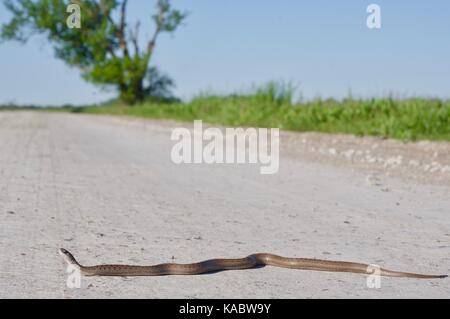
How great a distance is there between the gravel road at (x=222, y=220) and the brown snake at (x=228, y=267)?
65 mm

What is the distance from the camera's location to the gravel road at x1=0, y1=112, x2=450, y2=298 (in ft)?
14.1

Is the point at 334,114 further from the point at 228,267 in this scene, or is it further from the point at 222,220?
the point at 228,267

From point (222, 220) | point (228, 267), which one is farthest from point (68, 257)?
point (222, 220)

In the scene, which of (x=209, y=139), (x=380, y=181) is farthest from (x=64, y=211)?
(x=209, y=139)

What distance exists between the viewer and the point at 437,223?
21.1 ft

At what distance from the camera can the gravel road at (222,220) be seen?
430cm

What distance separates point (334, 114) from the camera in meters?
16.9

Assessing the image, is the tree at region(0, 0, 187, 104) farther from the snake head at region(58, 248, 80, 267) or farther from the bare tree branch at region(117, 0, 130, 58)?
the snake head at region(58, 248, 80, 267)

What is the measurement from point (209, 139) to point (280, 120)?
215cm

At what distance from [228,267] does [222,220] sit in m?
1.75

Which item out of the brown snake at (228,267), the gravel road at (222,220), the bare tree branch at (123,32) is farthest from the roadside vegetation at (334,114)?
the bare tree branch at (123,32)

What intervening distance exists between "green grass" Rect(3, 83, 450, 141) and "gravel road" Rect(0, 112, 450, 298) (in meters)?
2.02

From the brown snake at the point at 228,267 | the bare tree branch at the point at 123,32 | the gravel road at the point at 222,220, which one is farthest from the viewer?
the bare tree branch at the point at 123,32

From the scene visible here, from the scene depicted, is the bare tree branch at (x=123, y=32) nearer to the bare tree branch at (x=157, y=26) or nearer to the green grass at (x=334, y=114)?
the bare tree branch at (x=157, y=26)
